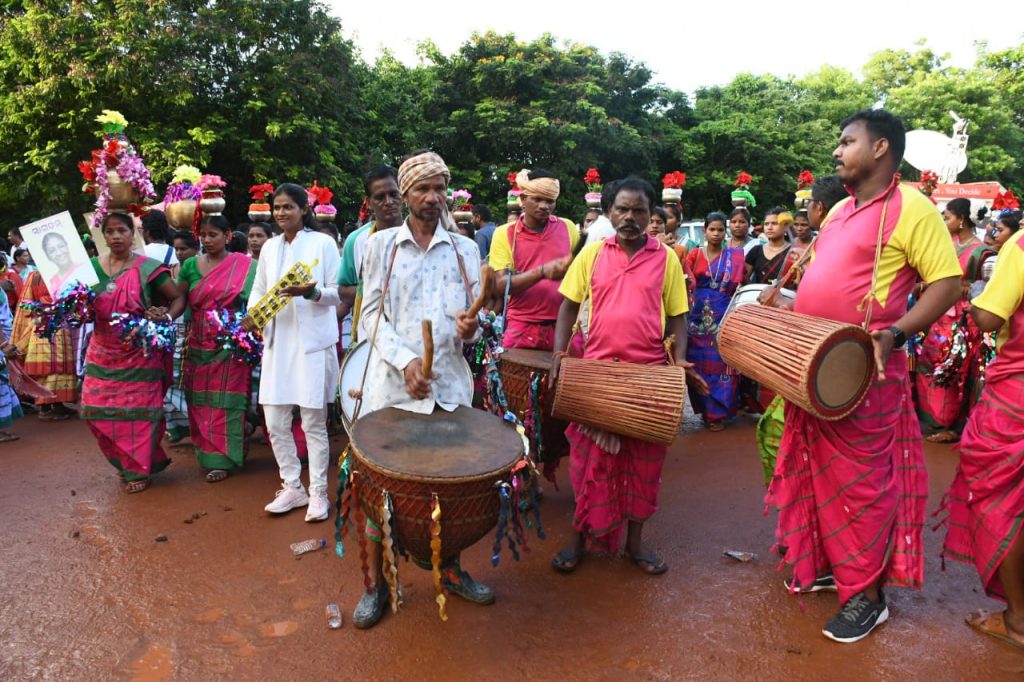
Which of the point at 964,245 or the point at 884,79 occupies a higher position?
the point at 884,79

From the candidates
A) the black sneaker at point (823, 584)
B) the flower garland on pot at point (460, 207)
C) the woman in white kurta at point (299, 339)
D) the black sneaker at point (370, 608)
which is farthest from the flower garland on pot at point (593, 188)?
the black sneaker at point (370, 608)

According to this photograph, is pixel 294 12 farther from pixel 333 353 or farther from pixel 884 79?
pixel 884 79

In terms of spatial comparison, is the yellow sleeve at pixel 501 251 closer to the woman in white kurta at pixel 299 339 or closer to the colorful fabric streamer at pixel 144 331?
the woman in white kurta at pixel 299 339

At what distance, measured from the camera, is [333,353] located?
4762mm

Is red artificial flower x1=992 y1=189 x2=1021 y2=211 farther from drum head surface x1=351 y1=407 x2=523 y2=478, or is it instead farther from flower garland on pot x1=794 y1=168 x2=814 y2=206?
drum head surface x1=351 y1=407 x2=523 y2=478

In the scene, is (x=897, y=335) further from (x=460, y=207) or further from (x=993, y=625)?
(x=460, y=207)

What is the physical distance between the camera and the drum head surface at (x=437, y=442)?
265cm

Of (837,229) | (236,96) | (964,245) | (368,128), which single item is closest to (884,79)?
(368,128)

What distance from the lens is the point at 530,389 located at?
4.06m

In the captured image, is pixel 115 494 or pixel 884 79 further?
pixel 884 79

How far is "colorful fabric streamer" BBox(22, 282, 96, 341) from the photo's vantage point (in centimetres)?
486

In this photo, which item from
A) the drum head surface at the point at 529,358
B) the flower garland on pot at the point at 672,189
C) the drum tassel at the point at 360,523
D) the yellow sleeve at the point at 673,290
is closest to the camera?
the drum tassel at the point at 360,523

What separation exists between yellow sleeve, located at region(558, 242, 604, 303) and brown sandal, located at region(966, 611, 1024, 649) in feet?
7.73

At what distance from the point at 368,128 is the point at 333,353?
17426 mm
